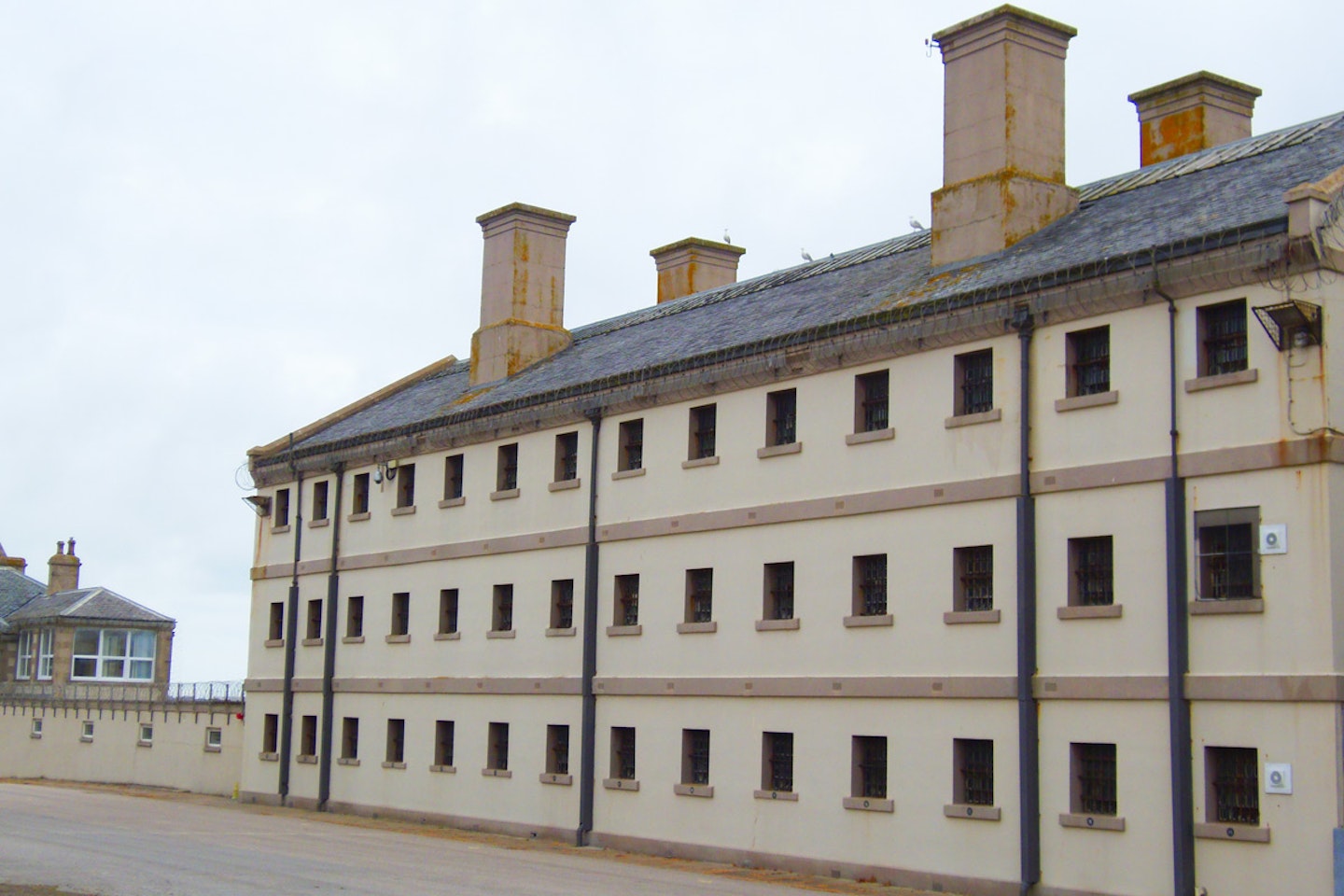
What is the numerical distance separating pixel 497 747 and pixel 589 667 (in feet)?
14.0

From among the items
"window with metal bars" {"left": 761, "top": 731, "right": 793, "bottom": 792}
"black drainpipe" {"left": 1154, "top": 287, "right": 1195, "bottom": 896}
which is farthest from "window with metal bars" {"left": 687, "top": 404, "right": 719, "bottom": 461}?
"black drainpipe" {"left": 1154, "top": 287, "right": 1195, "bottom": 896}

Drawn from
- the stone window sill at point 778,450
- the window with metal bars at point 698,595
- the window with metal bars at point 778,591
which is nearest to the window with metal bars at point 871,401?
the stone window sill at point 778,450

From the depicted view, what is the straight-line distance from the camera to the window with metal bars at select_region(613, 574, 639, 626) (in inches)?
1323

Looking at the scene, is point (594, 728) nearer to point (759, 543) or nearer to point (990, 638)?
point (759, 543)

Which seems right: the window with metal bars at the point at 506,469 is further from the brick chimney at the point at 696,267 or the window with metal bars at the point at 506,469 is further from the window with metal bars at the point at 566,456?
the brick chimney at the point at 696,267

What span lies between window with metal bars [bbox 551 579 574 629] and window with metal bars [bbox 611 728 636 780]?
307 cm

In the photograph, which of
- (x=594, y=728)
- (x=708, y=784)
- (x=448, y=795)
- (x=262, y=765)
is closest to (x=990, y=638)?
(x=708, y=784)

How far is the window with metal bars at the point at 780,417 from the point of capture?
30125 mm

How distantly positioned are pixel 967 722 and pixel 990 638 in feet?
A: 4.46

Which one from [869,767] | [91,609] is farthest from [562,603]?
[91,609]

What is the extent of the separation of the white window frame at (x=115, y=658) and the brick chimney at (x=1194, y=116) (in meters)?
48.9

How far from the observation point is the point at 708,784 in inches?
1203

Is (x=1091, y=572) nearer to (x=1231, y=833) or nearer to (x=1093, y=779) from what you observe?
(x=1093, y=779)

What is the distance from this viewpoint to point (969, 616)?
25.8 meters
